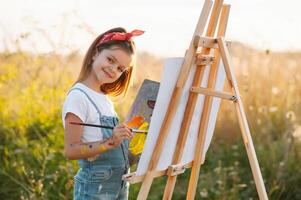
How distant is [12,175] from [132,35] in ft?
7.66

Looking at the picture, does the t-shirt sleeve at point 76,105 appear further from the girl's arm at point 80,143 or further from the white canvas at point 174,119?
the white canvas at point 174,119

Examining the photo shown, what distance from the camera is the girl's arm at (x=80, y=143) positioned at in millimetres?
2896

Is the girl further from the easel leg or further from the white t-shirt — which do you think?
the easel leg

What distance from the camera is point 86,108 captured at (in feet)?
9.87

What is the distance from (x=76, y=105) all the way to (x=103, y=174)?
342 millimetres

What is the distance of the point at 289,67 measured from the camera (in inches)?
259

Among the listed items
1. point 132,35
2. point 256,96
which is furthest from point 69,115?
point 256,96

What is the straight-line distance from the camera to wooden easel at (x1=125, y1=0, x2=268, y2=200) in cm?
297

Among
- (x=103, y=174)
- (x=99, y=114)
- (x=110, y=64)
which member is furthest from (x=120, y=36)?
(x=103, y=174)

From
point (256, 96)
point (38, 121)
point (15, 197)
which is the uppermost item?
point (256, 96)

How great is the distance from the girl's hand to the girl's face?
26cm

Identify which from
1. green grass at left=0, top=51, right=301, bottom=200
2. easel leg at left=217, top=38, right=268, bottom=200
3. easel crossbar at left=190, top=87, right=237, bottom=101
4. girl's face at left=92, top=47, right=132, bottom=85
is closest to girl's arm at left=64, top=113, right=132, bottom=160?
girl's face at left=92, top=47, right=132, bottom=85

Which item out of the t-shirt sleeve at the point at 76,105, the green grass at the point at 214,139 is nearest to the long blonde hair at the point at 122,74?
the t-shirt sleeve at the point at 76,105

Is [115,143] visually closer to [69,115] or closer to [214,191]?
[69,115]
